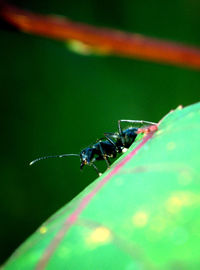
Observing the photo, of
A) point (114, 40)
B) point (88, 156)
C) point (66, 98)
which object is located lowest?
point (88, 156)

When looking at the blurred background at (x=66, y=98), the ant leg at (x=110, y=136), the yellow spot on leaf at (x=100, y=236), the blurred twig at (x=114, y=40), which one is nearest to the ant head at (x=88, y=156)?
the ant leg at (x=110, y=136)

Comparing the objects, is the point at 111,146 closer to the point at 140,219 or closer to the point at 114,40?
the point at 114,40

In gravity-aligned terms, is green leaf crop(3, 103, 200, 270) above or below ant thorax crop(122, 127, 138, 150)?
above

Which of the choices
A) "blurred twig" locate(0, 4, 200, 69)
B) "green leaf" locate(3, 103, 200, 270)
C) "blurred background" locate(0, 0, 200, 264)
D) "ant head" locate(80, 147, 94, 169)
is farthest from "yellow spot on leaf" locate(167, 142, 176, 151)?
"blurred background" locate(0, 0, 200, 264)

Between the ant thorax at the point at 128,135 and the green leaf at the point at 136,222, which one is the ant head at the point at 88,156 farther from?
the green leaf at the point at 136,222

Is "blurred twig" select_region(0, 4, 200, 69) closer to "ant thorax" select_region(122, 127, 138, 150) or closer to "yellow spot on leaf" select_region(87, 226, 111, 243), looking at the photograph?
"yellow spot on leaf" select_region(87, 226, 111, 243)

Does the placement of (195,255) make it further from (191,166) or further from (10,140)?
(10,140)

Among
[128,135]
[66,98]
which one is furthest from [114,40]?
[66,98]
